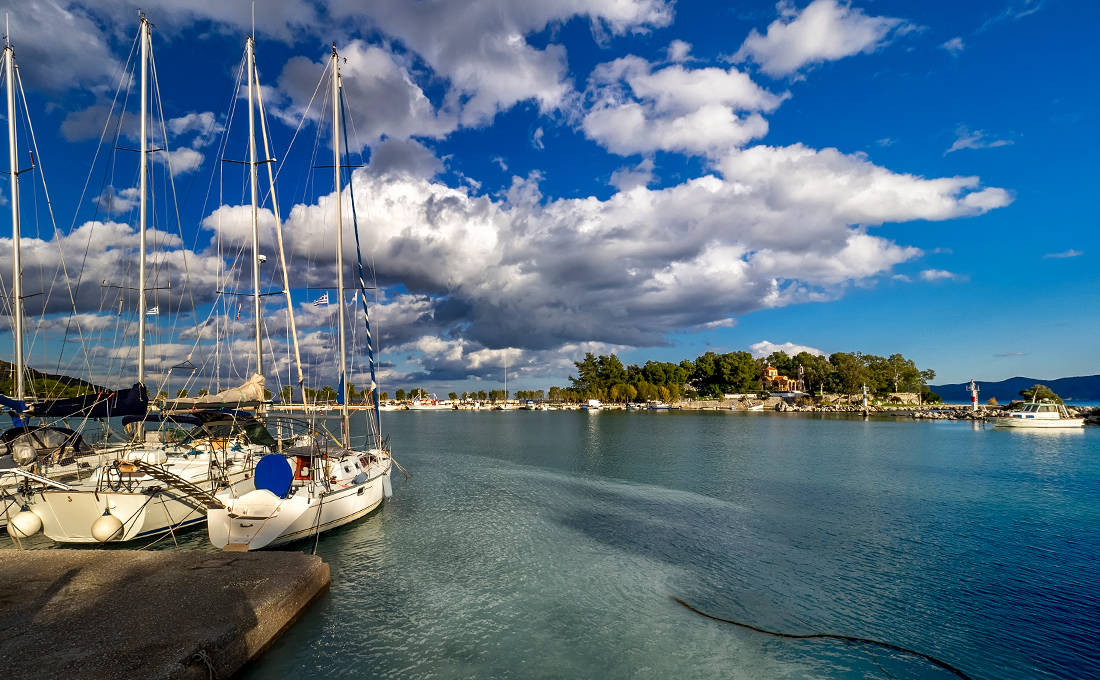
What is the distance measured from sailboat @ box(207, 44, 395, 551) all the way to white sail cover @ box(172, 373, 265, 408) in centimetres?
397

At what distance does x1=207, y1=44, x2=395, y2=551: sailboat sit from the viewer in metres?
18.4

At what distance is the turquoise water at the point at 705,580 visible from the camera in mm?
12508

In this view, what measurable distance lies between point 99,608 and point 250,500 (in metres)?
7.27

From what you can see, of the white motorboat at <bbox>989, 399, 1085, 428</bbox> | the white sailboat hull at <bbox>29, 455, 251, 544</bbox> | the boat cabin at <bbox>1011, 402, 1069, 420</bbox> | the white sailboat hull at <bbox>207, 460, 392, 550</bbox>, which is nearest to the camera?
the white sailboat hull at <bbox>207, 460, 392, 550</bbox>

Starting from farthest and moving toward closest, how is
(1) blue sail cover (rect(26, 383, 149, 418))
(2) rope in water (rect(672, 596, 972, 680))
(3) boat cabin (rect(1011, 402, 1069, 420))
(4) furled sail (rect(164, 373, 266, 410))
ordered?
1. (3) boat cabin (rect(1011, 402, 1069, 420))
2. (4) furled sail (rect(164, 373, 266, 410))
3. (1) blue sail cover (rect(26, 383, 149, 418))
4. (2) rope in water (rect(672, 596, 972, 680))

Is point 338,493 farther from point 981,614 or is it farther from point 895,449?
point 895,449

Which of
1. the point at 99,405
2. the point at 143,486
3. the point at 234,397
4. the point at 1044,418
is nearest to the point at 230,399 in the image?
the point at 234,397

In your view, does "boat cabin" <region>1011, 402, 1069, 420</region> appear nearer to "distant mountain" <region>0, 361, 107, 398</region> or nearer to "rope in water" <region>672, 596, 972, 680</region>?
"rope in water" <region>672, 596, 972, 680</region>

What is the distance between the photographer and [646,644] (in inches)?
519

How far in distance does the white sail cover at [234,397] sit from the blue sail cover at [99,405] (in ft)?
4.53

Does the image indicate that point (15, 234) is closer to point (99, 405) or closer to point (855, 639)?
point (99, 405)

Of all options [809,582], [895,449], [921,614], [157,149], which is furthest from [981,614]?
[895,449]

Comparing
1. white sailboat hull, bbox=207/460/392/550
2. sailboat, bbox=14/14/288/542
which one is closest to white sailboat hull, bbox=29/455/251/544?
sailboat, bbox=14/14/288/542

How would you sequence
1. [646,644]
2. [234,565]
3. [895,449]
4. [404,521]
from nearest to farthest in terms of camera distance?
[646,644], [234,565], [404,521], [895,449]
